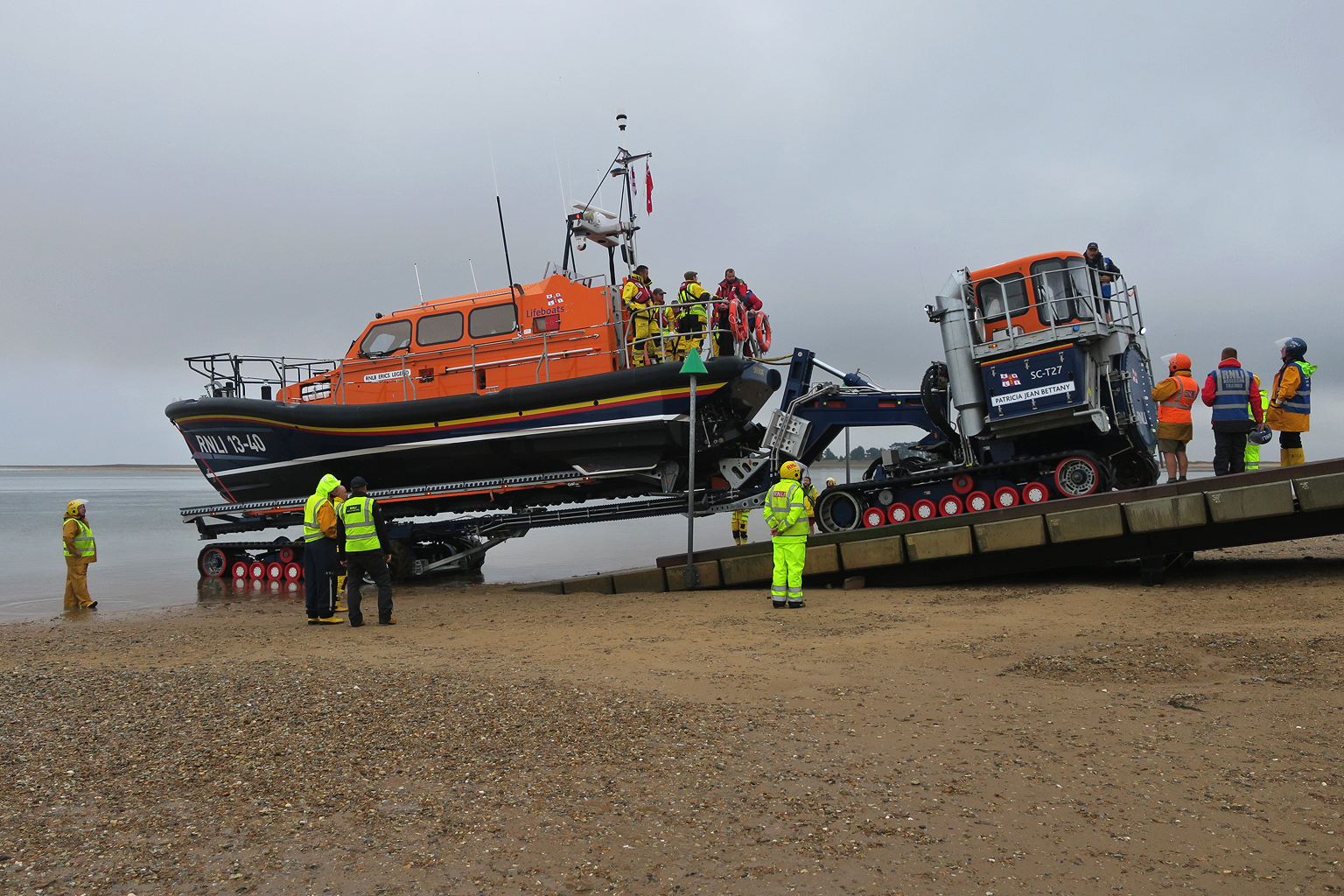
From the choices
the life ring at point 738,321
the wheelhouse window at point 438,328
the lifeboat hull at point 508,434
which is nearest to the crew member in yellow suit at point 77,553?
the lifeboat hull at point 508,434

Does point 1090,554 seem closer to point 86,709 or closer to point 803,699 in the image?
point 803,699

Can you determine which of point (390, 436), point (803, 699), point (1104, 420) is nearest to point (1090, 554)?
point (1104, 420)

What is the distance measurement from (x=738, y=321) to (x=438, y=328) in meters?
4.09

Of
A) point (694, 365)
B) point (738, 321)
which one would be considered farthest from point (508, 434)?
point (738, 321)

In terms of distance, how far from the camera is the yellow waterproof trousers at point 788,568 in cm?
769

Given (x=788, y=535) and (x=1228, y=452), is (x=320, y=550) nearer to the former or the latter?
(x=788, y=535)

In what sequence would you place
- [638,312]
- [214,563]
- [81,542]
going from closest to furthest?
[81,542] → [638,312] → [214,563]

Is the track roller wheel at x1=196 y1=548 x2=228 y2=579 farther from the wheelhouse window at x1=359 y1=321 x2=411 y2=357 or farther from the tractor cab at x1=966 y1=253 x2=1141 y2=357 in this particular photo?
the tractor cab at x1=966 y1=253 x2=1141 y2=357

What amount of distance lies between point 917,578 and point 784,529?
6.40ft

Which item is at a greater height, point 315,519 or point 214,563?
point 315,519

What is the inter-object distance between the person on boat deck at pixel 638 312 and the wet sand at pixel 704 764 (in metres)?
5.07

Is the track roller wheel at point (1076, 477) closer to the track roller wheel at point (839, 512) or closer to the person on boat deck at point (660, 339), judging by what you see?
the track roller wheel at point (839, 512)

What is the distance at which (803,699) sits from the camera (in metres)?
4.41

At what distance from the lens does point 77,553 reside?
10258 millimetres
